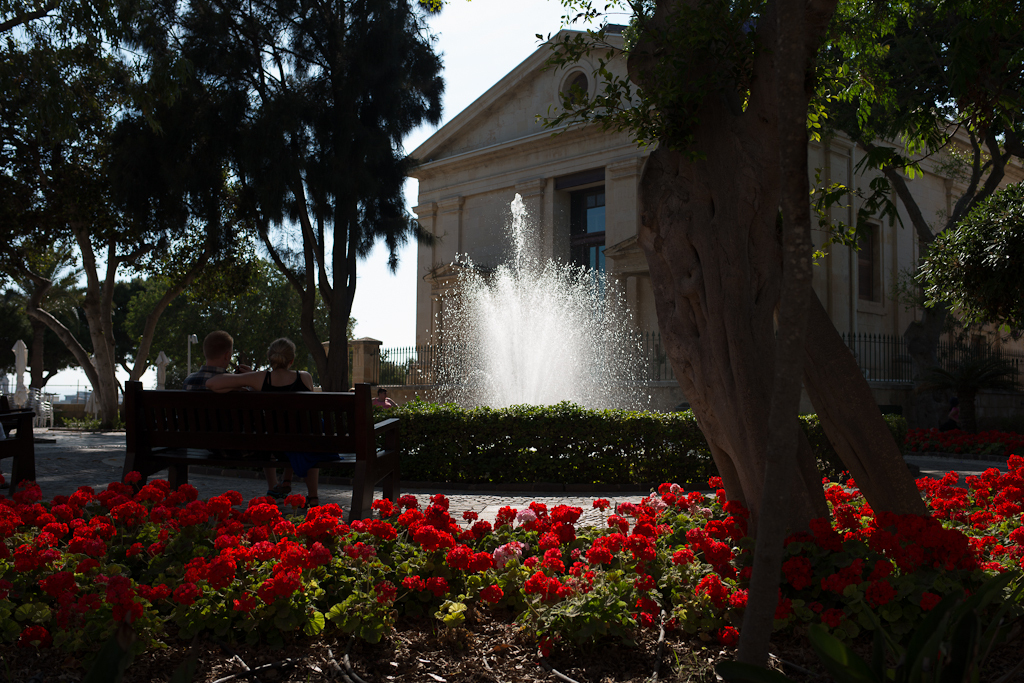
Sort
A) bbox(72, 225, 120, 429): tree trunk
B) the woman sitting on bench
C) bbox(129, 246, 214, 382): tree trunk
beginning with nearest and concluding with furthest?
the woman sitting on bench
bbox(72, 225, 120, 429): tree trunk
bbox(129, 246, 214, 382): tree trunk

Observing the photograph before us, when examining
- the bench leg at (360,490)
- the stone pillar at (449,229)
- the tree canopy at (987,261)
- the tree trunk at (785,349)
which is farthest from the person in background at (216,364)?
the stone pillar at (449,229)

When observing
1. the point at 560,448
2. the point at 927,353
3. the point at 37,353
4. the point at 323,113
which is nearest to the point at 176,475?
the point at 560,448

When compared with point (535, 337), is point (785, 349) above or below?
below

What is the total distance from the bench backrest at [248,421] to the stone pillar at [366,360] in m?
20.3

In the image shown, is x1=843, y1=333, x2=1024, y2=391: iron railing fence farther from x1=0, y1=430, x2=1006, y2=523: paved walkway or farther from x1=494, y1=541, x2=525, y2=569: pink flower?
x1=494, y1=541, x2=525, y2=569: pink flower

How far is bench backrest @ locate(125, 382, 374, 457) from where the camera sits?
463 cm

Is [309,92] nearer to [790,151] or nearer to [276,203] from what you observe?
[276,203]

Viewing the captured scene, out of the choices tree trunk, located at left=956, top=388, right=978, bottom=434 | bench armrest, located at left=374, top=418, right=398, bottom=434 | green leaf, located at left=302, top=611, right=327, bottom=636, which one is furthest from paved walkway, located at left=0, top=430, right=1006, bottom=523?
tree trunk, located at left=956, top=388, right=978, bottom=434

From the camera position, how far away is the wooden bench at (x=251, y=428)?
15.0 feet

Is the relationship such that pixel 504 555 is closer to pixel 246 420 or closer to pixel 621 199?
pixel 246 420

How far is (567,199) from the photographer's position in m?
26.6

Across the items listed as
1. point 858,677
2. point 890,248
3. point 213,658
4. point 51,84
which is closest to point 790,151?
point 858,677

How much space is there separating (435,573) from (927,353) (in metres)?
19.0

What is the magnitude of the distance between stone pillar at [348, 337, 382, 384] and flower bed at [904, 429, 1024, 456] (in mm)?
16101
